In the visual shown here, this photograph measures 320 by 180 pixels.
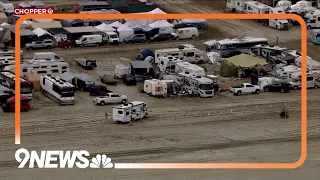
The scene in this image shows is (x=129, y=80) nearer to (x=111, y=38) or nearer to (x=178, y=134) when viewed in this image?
(x=178, y=134)

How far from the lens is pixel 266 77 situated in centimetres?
1119

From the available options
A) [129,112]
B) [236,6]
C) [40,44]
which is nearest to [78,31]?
[40,44]

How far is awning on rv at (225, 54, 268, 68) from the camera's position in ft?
38.0

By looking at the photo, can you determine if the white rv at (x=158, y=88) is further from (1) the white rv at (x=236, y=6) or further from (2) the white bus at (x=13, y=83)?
(1) the white rv at (x=236, y=6)

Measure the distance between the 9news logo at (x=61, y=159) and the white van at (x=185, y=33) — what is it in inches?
224

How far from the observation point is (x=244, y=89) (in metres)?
10.8

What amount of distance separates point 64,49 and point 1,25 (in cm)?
130

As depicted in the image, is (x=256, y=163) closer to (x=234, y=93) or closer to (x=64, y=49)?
(x=234, y=93)

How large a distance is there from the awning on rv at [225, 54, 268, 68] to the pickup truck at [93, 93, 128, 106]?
194 centimetres

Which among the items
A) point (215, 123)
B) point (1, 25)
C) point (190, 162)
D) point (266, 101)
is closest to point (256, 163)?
point (190, 162)

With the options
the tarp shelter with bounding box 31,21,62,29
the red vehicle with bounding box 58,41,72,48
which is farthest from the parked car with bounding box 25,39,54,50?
the tarp shelter with bounding box 31,21,62,29

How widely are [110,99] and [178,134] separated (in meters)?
1.39

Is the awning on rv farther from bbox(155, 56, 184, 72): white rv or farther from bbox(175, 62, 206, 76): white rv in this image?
Result: bbox(155, 56, 184, 72): white rv

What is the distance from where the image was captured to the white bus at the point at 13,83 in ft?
33.8
